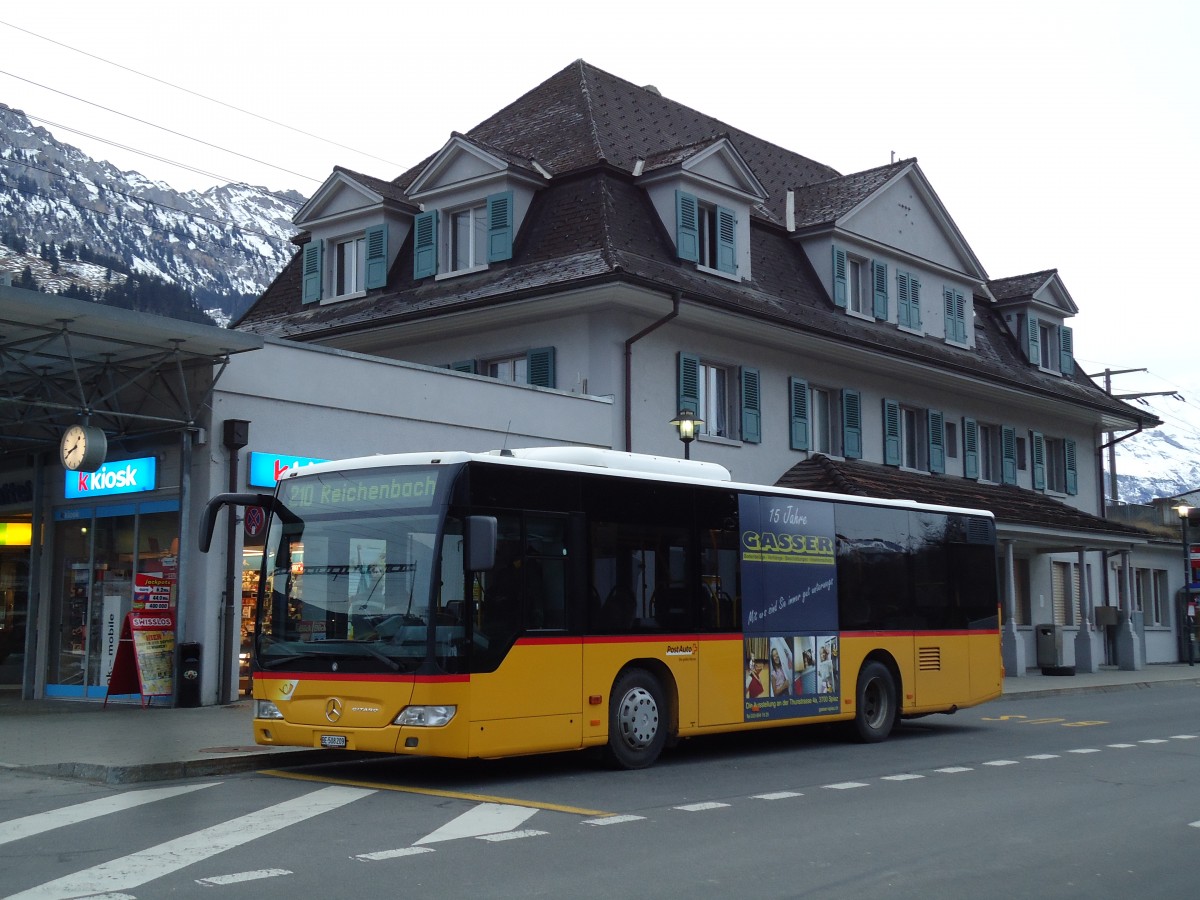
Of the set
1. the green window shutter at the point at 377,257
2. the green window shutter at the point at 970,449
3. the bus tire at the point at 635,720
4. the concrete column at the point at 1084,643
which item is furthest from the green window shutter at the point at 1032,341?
the bus tire at the point at 635,720

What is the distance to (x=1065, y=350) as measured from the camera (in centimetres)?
4019

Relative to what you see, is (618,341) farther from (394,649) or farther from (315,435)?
(394,649)

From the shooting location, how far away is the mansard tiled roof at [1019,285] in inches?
1532

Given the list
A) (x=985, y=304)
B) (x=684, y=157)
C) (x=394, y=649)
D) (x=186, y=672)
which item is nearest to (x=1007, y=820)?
(x=394, y=649)

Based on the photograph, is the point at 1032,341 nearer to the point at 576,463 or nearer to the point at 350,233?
the point at 350,233

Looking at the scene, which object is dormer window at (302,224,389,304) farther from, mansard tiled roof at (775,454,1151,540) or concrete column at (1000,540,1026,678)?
concrete column at (1000,540,1026,678)

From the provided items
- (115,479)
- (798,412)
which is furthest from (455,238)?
(115,479)

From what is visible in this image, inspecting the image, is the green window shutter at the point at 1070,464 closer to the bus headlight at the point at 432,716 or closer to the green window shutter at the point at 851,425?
the green window shutter at the point at 851,425

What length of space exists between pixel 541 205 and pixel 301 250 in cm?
703

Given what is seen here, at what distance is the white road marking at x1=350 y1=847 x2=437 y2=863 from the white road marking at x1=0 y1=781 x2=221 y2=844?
2.45 m

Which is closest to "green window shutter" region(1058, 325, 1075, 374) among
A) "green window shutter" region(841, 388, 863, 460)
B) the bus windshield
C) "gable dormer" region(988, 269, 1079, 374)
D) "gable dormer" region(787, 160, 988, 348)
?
"gable dormer" region(988, 269, 1079, 374)

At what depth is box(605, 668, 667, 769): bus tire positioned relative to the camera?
43.3ft

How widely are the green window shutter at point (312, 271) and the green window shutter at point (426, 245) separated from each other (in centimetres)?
315

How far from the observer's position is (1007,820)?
1023 centimetres
